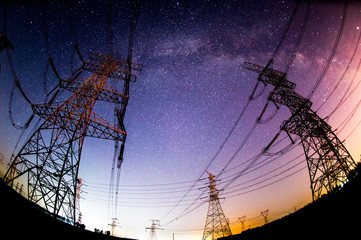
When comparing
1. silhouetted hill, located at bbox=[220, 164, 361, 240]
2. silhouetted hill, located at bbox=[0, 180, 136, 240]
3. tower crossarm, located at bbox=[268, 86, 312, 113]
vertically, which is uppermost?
tower crossarm, located at bbox=[268, 86, 312, 113]

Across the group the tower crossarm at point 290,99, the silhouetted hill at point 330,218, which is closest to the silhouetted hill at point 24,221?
the silhouetted hill at point 330,218

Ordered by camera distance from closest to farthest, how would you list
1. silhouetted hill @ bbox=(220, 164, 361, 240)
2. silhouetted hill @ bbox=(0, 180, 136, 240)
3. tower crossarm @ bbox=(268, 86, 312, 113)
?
silhouetted hill @ bbox=(220, 164, 361, 240) < silhouetted hill @ bbox=(0, 180, 136, 240) < tower crossarm @ bbox=(268, 86, 312, 113)

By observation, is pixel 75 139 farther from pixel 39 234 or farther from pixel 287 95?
pixel 287 95

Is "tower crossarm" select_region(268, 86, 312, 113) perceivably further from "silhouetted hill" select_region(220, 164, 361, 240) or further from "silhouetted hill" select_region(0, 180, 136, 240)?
"silhouetted hill" select_region(0, 180, 136, 240)

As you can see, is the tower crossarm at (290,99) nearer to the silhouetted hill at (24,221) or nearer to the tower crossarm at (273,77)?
the tower crossarm at (273,77)

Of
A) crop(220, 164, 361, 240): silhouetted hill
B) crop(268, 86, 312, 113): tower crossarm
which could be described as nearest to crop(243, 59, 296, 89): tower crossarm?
crop(268, 86, 312, 113): tower crossarm

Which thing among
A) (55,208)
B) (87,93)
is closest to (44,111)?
(87,93)
